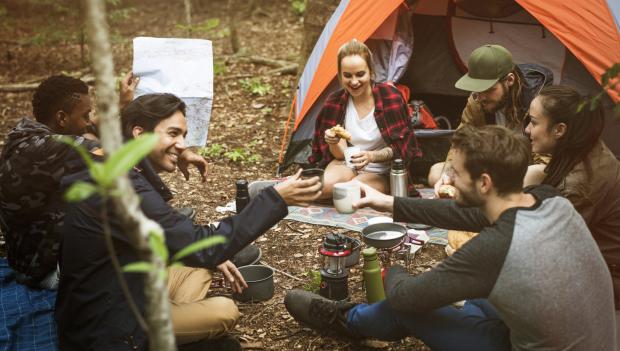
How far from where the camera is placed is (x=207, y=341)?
285 centimetres

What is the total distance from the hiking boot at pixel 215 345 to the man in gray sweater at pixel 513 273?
2.76 feet

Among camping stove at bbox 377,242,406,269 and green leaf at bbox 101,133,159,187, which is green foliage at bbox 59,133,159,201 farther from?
camping stove at bbox 377,242,406,269

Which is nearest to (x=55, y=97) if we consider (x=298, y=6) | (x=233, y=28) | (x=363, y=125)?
(x=363, y=125)

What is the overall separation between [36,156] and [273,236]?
1816mm

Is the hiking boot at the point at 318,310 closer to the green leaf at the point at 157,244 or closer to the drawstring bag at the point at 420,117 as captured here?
the green leaf at the point at 157,244

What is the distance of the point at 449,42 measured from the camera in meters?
5.80

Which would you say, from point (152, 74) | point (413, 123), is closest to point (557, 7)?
point (413, 123)

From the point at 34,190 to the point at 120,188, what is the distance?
2225 millimetres

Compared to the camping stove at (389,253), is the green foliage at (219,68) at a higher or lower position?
higher

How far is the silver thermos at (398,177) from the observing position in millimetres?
4281

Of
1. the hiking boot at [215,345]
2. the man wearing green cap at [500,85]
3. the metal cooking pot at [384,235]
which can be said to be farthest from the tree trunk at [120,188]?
the man wearing green cap at [500,85]

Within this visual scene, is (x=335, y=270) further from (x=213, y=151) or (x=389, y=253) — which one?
(x=213, y=151)

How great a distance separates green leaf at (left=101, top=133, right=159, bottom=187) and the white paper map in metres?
3.10

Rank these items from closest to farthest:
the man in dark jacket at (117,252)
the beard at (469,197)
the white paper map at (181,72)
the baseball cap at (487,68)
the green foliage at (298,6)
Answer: the beard at (469,197)
the man in dark jacket at (117,252)
the baseball cap at (487,68)
the white paper map at (181,72)
the green foliage at (298,6)
